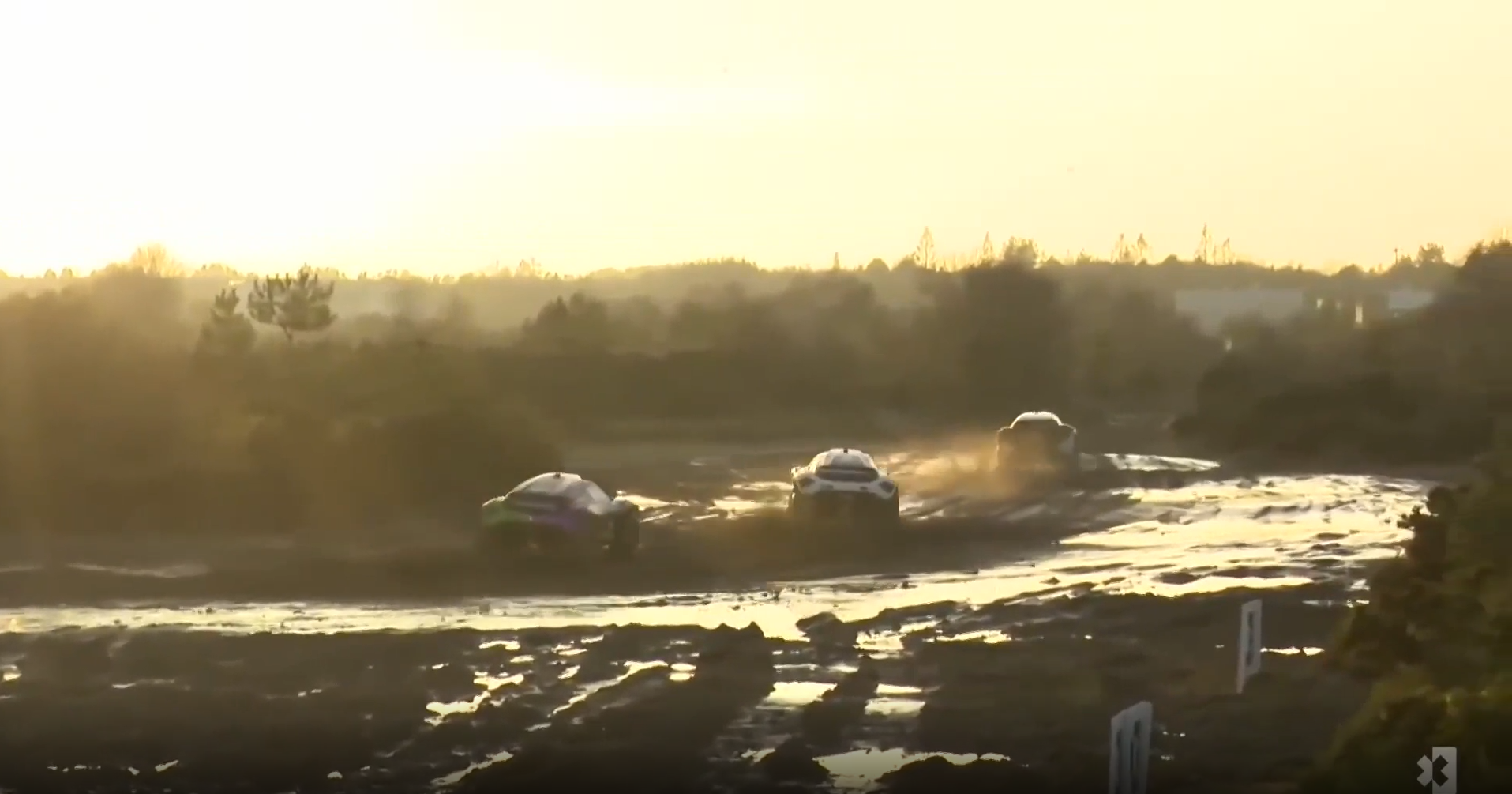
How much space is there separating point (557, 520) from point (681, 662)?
11348 mm

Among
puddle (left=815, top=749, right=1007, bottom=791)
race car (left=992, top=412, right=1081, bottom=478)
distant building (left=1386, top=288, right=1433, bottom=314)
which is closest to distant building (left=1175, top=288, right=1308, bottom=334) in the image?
distant building (left=1386, top=288, right=1433, bottom=314)

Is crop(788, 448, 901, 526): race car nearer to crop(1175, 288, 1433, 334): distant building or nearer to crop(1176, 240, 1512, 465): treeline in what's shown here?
crop(1176, 240, 1512, 465): treeline

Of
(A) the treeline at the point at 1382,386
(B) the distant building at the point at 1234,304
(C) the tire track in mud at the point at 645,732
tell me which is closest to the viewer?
(C) the tire track in mud at the point at 645,732

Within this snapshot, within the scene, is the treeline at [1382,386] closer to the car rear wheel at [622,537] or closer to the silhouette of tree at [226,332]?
the silhouette of tree at [226,332]

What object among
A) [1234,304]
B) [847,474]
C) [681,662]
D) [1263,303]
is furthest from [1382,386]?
[681,662]

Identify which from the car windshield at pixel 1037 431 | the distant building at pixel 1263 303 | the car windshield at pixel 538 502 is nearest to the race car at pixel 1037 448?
the car windshield at pixel 1037 431

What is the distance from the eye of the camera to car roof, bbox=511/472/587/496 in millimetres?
30891

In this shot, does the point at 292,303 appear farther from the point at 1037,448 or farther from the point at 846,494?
the point at 846,494

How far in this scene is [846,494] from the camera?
37.2 meters

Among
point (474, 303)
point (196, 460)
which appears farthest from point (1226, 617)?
point (474, 303)

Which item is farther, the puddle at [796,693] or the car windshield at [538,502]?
the car windshield at [538,502]

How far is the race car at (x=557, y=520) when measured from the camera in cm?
3064

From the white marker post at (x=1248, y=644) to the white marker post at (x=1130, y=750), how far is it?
657 centimetres

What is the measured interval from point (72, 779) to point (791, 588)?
14.8 meters
